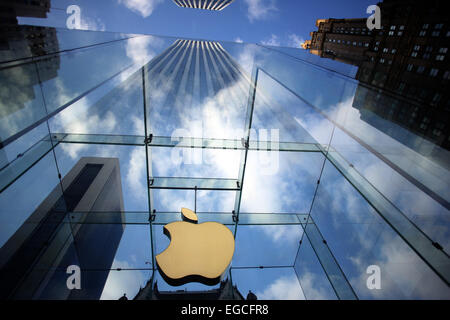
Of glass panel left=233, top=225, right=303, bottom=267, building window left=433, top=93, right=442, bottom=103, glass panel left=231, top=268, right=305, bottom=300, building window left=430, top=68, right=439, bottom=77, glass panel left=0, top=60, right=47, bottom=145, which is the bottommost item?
glass panel left=231, top=268, right=305, bottom=300

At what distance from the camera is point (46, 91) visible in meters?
2.17

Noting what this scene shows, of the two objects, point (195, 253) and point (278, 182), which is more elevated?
point (278, 182)

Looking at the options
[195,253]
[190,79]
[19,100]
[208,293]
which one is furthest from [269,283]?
[190,79]

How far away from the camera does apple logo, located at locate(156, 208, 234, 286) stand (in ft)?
6.22

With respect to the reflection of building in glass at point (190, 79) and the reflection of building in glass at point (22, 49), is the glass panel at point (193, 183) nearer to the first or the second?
the reflection of building in glass at point (190, 79)

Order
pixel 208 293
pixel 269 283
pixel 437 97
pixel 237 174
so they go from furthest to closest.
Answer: pixel 237 174, pixel 269 283, pixel 208 293, pixel 437 97

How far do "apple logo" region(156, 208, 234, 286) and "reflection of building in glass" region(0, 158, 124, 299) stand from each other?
92cm

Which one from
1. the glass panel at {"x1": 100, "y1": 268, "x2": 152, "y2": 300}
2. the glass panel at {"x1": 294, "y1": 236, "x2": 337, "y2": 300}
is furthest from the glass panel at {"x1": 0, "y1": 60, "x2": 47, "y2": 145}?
the glass panel at {"x1": 294, "y1": 236, "x2": 337, "y2": 300}

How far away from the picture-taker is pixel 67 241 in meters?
2.28

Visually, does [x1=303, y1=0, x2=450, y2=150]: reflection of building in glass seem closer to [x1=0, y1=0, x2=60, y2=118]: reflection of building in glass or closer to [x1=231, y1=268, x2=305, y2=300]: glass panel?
[x1=231, y1=268, x2=305, y2=300]: glass panel

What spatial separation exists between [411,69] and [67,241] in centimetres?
431

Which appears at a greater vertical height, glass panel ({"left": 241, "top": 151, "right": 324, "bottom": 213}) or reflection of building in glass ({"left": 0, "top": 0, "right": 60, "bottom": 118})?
reflection of building in glass ({"left": 0, "top": 0, "right": 60, "bottom": 118})

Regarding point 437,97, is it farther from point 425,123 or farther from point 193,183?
point 193,183
